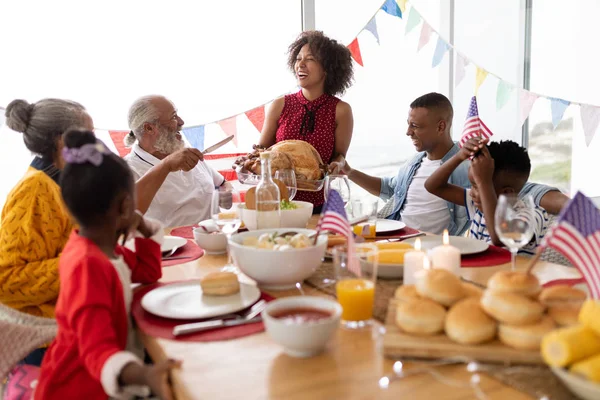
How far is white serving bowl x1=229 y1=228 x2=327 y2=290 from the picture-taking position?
46.0 inches

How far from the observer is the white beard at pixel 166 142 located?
7.70 feet

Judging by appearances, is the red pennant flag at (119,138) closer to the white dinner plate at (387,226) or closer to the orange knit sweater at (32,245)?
the orange knit sweater at (32,245)

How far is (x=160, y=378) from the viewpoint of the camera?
2.76ft

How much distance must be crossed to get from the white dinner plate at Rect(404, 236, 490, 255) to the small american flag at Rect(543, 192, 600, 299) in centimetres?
54

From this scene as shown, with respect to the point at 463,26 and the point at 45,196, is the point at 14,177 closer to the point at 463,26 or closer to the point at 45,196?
the point at 45,196

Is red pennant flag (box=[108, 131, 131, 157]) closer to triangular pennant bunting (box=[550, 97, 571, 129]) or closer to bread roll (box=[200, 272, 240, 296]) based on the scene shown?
bread roll (box=[200, 272, 240, 296])

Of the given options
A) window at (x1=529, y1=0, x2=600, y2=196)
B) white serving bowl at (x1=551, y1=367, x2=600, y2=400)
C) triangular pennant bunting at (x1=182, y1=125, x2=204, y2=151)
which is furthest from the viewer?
window at (x1=529, y1=0, x2=600, y2=196)

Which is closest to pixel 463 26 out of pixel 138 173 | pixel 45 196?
pixel 138 173

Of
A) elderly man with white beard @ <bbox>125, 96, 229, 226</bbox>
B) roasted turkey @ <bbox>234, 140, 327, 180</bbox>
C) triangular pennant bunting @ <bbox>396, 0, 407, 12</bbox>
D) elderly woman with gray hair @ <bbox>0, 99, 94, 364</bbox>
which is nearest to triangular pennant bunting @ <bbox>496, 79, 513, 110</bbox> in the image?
triangular pennant bunting @ <bbox>396, 0, 407, 12</bbox>

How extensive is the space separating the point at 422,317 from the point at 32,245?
3.46 ft

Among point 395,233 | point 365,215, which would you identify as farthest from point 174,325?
point 395,233

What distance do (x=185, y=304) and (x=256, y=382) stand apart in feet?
1.23

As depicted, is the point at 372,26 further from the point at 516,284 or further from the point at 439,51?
the point at 516,284

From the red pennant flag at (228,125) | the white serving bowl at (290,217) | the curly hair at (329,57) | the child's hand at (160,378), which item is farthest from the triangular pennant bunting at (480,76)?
the child's hand at (160,378)
